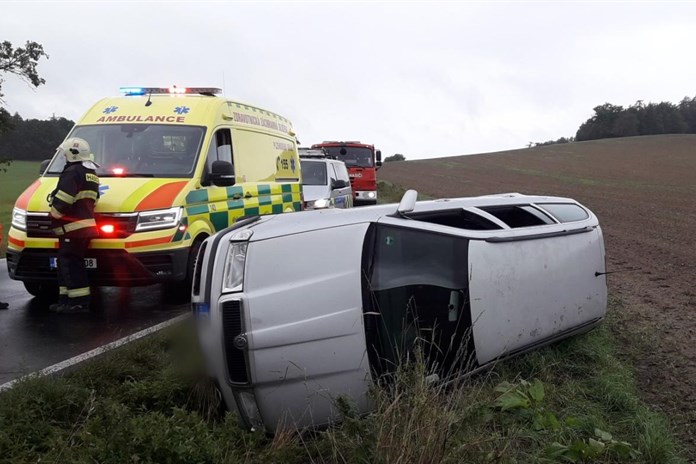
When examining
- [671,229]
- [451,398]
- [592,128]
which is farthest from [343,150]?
[592,128]

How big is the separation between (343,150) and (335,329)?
1824 centimetres

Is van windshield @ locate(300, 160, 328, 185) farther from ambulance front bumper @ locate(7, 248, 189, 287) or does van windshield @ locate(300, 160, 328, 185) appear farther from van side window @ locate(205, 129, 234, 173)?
ambulance front bumper @ locate(7, 248, 189, 287)

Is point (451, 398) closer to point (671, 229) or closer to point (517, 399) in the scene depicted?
point (517, 399)

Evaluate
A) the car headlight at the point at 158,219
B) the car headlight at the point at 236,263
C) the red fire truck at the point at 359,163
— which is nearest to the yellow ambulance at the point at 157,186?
the car headlight at the point at 158,219

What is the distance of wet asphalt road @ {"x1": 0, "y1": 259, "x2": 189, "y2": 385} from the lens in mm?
4652

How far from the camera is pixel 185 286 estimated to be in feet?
21.2

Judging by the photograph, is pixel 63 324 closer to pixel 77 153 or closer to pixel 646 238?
pixel 77 153

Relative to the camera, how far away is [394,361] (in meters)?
3.29

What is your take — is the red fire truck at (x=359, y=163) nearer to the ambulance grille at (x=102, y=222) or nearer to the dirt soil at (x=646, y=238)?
the dirt soil at (x=646, y=238)

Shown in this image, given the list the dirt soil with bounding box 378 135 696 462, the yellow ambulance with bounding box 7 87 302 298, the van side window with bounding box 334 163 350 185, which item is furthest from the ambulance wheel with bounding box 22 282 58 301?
the van side window with bounding box 334 163 350 185

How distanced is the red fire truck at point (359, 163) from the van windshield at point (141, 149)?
44.9 feet

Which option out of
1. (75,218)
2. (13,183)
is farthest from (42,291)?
(13,183)

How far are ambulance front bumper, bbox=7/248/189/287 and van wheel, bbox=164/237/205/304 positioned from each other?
112mm

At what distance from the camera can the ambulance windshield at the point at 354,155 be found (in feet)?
68.2
